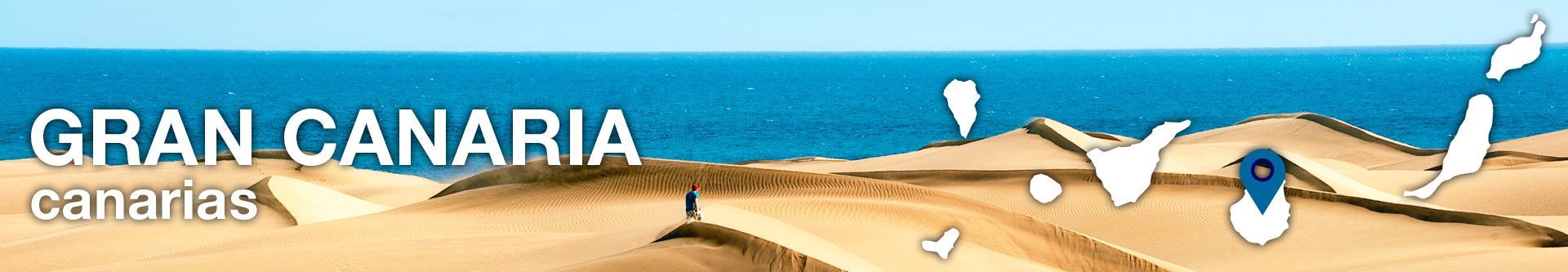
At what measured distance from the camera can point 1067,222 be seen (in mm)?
24172

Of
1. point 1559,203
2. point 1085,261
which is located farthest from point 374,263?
point 1559,203

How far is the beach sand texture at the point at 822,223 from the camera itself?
1605cm

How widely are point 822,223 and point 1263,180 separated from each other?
9632 millimetres

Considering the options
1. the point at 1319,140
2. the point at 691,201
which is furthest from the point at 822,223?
the point at 1319,140

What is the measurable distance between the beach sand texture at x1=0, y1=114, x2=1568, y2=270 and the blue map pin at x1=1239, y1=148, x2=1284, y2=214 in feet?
1.49

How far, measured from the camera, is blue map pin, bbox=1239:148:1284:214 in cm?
2188

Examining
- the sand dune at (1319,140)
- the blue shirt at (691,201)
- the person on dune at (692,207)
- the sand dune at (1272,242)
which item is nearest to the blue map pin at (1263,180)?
the sand dune at (1272,242)

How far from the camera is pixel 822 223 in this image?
734 inches

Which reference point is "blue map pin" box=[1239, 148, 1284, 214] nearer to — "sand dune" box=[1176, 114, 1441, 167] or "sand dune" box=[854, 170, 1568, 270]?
"sand dune" box=[854, 170, 1568, 270]

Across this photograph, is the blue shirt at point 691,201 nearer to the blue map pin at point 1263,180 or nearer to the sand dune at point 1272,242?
the sand dune at point 1272,242

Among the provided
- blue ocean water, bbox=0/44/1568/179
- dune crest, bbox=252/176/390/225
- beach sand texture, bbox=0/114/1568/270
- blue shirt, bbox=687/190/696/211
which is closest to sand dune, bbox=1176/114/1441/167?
beach sand texture, bbox=0/114/1568/270

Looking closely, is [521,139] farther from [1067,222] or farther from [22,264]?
[1067,222]

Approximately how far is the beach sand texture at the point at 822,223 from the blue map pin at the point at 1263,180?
0.45 m

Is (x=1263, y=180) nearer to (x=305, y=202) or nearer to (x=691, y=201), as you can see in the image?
(x=691, y=201)
